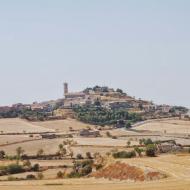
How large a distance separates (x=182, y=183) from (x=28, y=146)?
279 feet

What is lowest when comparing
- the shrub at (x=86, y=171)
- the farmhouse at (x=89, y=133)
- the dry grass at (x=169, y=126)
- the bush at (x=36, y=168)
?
the bush at (x=36, y=168)

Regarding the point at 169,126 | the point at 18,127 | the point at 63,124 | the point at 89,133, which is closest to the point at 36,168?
the point at 89,133

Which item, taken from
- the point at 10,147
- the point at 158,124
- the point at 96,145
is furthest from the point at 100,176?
the point at 158,124

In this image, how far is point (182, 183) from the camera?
157 feet

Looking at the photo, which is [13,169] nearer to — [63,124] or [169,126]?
[63,124]

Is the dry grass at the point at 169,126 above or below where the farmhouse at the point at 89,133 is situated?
above

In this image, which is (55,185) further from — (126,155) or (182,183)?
(126,155)

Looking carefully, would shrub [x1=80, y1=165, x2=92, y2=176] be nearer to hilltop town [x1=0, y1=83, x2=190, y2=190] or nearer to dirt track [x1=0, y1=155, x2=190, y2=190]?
hilltop town [x1=0, y1=83, x2=190, y2=190]

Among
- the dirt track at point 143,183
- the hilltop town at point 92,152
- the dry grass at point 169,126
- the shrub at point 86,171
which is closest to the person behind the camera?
A: the dirt track at point 143,183

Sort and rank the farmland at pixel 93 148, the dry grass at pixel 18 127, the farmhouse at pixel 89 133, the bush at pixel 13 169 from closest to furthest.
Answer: the farmland at pixel 93 148 < the bush at pixel 13 169 < the farmhouse at pixel 89 133 < the dry grass at pixel 18 127

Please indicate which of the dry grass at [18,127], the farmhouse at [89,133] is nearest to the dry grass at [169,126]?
the farmhouse at [89,133]

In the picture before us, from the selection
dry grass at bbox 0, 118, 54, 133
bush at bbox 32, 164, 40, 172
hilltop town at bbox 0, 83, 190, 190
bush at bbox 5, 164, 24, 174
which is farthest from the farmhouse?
bush at bbox 5, 164, 24, 174

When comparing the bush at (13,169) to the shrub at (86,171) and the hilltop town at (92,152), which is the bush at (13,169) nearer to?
the hilltop town at (92,152)

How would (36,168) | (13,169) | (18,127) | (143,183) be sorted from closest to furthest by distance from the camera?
(143,183) < (13,169) < (36,168) < (18,127)
